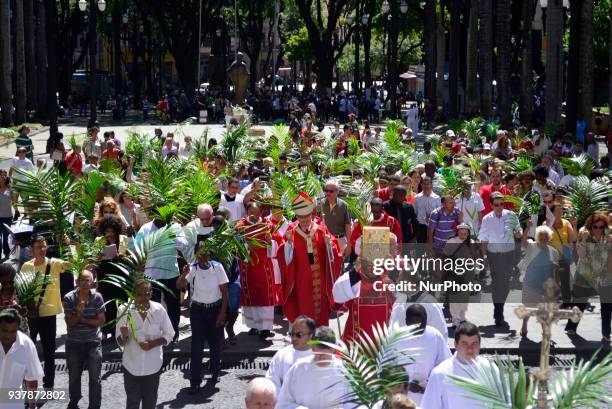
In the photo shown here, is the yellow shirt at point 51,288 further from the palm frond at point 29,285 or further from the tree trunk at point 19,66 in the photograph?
the tree trunk at point 19,66

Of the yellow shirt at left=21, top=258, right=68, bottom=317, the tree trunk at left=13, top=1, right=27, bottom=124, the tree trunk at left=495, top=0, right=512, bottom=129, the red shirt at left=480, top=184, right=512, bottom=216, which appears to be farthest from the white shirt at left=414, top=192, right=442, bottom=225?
the tree trunk at left=13, top=1, right=27, bottom=124

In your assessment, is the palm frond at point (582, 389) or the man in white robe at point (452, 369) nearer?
the palm frond at point (582, 389)

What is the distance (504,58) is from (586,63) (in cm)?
576

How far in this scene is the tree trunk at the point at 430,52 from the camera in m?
52.9

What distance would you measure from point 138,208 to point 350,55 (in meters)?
96.9

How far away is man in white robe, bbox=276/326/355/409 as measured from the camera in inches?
315

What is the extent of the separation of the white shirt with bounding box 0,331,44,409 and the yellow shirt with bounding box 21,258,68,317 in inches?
95.4

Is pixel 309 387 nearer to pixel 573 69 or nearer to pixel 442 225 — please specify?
pixel 442 225

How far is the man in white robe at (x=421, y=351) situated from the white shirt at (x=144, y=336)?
92.4 inches

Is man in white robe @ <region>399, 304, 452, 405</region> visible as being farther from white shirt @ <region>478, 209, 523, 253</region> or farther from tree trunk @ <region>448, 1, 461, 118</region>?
tree trunk @ <region>448, 1, 461, 118</region>

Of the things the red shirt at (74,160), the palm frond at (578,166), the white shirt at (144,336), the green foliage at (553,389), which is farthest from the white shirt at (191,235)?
the red shirt at (74,160)

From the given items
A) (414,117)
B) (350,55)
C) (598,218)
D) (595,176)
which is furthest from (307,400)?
(350,55)

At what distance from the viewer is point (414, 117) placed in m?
38.9

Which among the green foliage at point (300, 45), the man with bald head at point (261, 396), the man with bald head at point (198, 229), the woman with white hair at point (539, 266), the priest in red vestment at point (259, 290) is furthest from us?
the green foliage at point (300, 45)
